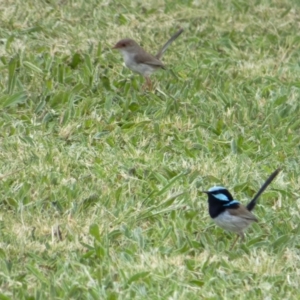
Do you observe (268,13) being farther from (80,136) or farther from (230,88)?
(80,136)

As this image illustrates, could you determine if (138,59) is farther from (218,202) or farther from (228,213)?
(228,213)

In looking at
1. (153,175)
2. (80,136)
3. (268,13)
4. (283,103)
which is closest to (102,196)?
(153,175)

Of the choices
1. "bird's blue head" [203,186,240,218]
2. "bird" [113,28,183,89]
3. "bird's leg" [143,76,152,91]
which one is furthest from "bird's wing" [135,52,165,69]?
"bird's blue head" [203,186,240,218]

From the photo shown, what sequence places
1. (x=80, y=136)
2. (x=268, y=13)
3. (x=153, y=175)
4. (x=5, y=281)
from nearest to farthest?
1. (x=5, y=281)
2. (x=153, y=175)
3. (x=80, y=136)
4. (x=268, y=13)

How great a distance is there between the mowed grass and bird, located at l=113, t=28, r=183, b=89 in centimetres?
14

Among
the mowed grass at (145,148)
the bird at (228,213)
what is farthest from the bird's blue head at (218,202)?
the mowed grass at (145,148)

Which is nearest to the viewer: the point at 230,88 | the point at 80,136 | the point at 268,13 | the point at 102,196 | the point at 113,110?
the point at 102,196

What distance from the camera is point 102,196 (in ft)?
21.2

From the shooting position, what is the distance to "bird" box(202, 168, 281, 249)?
584 centimetres

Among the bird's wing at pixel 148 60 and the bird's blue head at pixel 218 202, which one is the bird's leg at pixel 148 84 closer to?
the bird's wing at pixel 148 60

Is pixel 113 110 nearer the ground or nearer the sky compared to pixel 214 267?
nearer the ground

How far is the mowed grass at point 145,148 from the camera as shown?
5457mm

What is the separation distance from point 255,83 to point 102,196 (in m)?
2.94

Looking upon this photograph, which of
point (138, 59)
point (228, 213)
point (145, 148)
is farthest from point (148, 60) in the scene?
point (228, 213)
